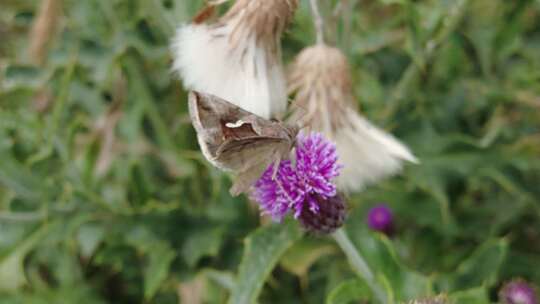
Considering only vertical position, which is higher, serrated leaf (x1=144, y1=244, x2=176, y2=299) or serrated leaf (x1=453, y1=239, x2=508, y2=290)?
serrated leaf (x1=144, y1=244, x2=176, y2=299)

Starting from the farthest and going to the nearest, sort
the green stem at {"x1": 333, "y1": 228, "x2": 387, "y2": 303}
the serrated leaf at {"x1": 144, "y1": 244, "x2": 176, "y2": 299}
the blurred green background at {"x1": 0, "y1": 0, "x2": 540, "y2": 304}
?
the blurred green background at {"x1": 0, "y1": 0, "x2": 540, "y2": 304} → the serrated leaf at {"x1": 144, "y1": 244, "x2": 176, "y2": 299} → the green stem at {"x1": 333, "y1": 228, "x2": 387, "y2": 303}

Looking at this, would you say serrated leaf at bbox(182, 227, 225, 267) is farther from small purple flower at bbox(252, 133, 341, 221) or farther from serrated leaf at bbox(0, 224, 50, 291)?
small purple flower at bbox(252, 133, 341, 221)

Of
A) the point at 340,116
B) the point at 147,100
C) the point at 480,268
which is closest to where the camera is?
the point at 340,116

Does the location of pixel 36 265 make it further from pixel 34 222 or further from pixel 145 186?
pixel 145 186

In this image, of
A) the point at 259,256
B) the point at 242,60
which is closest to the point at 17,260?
the point at 259,256

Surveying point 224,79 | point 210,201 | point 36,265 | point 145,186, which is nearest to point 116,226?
point 145,186

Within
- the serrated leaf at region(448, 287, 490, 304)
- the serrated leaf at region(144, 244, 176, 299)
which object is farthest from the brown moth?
the serrated leaf at region(144, 244, 176, 299)

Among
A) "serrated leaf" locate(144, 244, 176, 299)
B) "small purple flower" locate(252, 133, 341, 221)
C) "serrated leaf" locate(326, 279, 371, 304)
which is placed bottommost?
"serrated leaf" locate(144, 244, 176, 299)

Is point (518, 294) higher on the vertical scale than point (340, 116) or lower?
lower

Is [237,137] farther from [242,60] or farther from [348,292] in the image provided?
[348,292]
